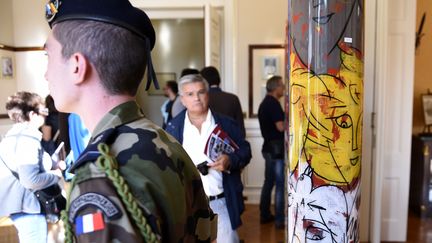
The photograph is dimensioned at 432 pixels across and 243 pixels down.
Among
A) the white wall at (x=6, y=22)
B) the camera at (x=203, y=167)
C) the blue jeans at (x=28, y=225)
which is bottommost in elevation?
the blue jeans at (x=28, y=225)

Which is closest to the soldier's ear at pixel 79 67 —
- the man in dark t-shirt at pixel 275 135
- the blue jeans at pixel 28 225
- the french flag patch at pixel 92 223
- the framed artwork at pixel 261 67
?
the french flag patch at pixel 92 223

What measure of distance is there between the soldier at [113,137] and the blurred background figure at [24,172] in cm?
161

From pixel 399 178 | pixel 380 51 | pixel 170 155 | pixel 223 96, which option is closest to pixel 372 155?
pixel 399 178

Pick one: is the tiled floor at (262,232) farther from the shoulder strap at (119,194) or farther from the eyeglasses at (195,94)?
the shoulder strap at (119,194)

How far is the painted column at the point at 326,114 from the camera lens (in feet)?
5.16

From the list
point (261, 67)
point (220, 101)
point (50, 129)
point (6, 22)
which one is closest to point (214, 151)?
point (220, 101)

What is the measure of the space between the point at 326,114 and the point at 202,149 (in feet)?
2.71

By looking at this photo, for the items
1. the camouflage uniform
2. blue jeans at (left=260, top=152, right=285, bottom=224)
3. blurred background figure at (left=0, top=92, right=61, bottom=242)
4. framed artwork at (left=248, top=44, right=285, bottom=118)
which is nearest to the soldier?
the camouflage uniform

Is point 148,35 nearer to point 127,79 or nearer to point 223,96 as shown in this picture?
point 127,79

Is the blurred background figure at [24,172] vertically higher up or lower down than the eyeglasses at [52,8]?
lower down

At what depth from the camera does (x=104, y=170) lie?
2.15ft

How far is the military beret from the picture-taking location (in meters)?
0.75

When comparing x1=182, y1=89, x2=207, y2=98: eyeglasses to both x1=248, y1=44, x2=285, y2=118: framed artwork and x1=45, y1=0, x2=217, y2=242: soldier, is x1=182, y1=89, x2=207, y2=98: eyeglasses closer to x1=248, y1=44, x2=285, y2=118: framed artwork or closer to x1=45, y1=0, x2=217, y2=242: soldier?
x1=45, y1=0, x2=217, y2=242: soldier

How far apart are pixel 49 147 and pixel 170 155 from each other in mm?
3287
